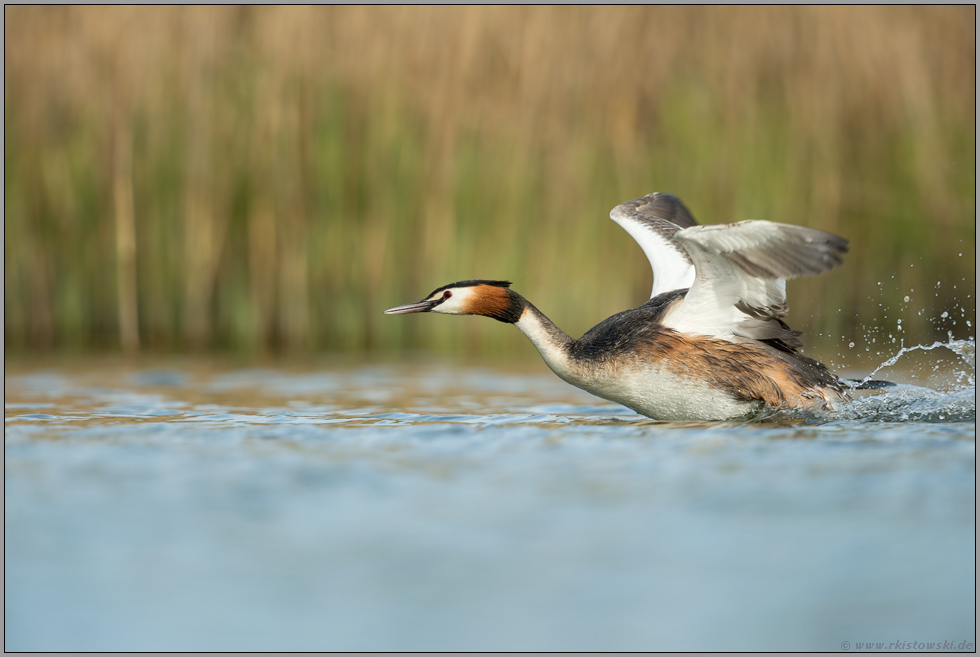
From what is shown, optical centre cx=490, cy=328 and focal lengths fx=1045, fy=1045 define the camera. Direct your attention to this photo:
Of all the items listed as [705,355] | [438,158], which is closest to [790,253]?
[705,355]

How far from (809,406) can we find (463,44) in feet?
18.2

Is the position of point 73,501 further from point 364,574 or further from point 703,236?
point 703,236

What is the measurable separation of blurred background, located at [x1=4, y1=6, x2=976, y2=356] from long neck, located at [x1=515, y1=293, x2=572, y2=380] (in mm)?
3403

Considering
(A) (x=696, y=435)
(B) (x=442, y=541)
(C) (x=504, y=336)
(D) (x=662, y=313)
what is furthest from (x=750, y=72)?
(B) (x=442, y=541)

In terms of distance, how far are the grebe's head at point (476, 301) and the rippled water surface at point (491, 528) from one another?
0.71 metres

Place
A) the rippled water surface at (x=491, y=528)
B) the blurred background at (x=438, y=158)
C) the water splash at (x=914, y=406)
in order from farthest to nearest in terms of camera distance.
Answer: the blurred background at (x=438, y=158)
the water splash at (x=914, y=406)
the rippled water surface at (x=491, y=528)

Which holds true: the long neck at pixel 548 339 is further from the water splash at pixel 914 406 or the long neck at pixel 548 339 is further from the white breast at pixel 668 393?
the water splash at pixel 914 406

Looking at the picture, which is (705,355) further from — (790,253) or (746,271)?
(790,253)

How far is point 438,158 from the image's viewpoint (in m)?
10.2

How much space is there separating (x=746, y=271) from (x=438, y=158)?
16.6ft

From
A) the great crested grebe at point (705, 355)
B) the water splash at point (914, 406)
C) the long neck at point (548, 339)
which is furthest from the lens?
the long neck at point (548, 339)

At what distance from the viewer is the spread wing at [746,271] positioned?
5.46 m

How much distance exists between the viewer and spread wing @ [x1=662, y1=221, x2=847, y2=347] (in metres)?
5.46

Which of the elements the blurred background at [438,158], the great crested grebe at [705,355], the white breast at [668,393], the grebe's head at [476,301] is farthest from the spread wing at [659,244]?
the blurred background at [438,158]
